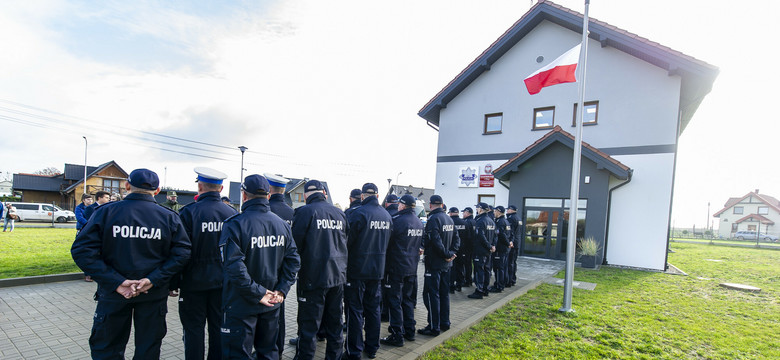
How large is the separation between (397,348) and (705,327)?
5.46m

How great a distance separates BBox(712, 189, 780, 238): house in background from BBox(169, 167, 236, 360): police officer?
72.6 metres

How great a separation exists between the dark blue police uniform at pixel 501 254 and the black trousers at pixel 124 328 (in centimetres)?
667

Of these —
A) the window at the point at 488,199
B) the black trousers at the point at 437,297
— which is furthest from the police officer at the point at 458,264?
the window at the point at 488,199

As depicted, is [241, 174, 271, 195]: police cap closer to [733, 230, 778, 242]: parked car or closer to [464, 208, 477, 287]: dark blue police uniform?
[464, 208, 477, 287]: dark blue police uniform

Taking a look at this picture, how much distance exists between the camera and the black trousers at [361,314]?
13.4ft

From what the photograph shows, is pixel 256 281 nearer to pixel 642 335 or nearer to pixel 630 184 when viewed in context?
pixel 642 335

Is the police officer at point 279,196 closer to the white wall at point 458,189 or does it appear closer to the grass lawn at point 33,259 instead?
the grass lawn at point 33,259

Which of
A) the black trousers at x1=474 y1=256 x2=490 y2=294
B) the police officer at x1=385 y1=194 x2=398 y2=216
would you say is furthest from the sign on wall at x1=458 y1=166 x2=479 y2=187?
the police officer at x1=385 y1=194 x2=398 y2=216

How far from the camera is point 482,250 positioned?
715 cm

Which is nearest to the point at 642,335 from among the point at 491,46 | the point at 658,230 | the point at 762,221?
the point at 658,230

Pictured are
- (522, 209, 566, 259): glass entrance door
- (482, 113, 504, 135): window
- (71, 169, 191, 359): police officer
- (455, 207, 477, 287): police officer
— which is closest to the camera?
(71, 169, 191, 359): police officer

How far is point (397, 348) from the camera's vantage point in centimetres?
454

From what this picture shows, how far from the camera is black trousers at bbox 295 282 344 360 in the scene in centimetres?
361

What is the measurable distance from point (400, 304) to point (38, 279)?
25.1 ft
